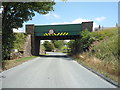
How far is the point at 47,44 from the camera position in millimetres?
68562

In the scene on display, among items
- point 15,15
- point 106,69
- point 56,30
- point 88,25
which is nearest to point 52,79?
point 106,69

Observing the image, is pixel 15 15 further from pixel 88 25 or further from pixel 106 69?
pixel 88 25

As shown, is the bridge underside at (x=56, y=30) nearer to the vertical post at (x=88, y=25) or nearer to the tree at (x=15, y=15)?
the vertical post at (x=88, y=25)

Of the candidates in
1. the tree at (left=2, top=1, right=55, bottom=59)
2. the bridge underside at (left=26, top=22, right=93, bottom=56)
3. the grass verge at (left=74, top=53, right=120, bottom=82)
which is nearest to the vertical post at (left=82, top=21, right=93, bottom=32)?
the bridge underside at (left=26, top=22, right=93, bottom=56)

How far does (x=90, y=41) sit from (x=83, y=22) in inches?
313

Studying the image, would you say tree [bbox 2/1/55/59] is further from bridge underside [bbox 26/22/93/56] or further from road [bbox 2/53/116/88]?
bridge underside [bbox 26/22/93/56]

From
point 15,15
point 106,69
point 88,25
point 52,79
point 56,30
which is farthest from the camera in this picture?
point 56,30

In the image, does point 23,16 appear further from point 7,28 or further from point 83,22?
point 83,22

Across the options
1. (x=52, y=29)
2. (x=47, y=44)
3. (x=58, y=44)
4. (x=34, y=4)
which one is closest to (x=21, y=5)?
(x=34, y=4)

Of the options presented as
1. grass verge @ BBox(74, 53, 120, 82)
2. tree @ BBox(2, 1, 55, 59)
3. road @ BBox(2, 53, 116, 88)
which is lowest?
road @ BBox(2, 53, 116, 88)

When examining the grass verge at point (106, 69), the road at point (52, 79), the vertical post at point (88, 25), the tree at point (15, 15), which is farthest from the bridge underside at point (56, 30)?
the road at point (52, 79)

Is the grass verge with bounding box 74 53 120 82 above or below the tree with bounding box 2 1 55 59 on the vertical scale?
below

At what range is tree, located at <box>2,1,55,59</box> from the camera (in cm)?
1198

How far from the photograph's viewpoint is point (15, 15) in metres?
13.0
